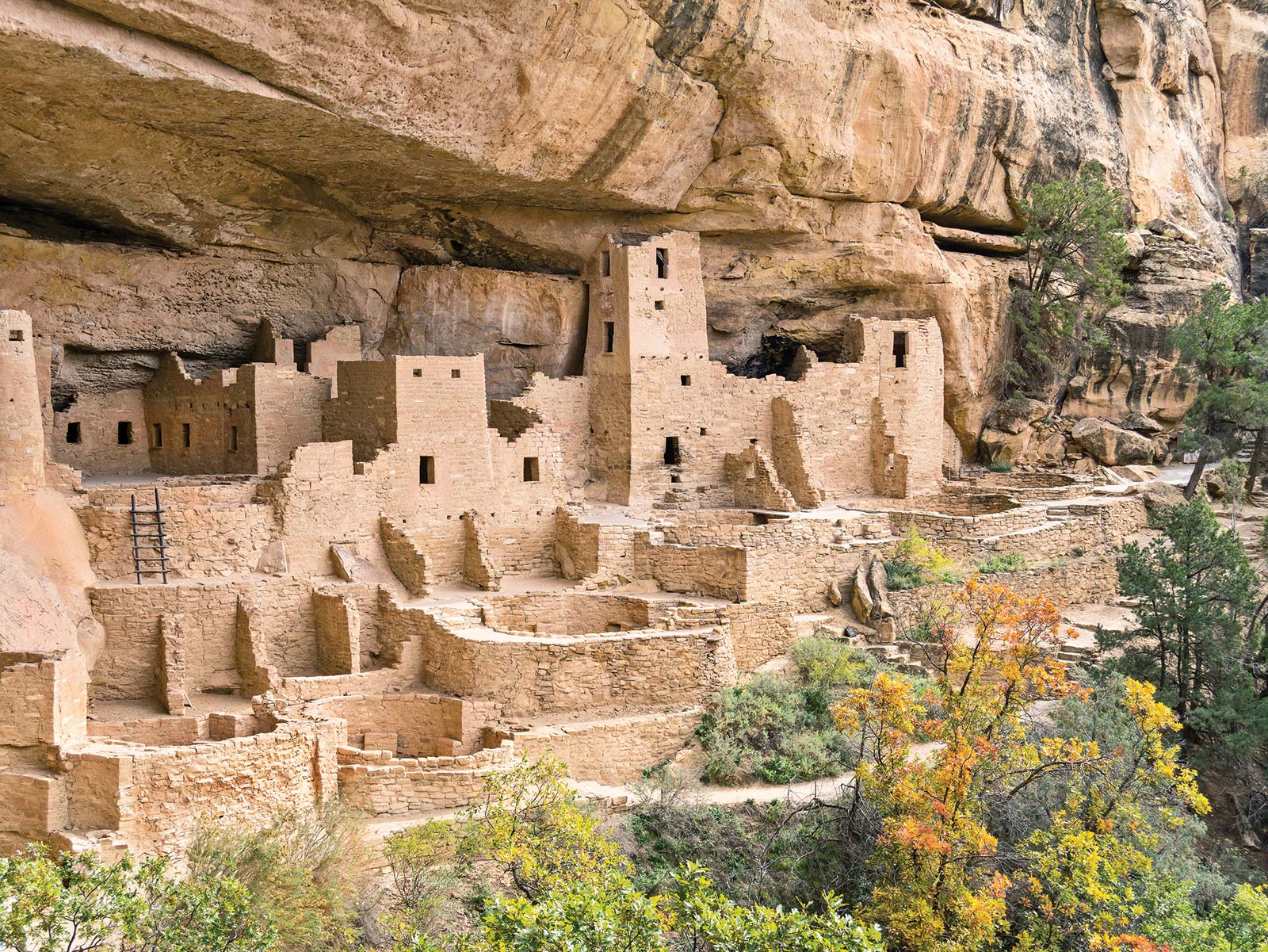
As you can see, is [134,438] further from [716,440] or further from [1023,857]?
[1023,857]

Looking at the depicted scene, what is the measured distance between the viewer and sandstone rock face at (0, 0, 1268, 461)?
15062mm

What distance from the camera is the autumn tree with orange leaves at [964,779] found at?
11.8m

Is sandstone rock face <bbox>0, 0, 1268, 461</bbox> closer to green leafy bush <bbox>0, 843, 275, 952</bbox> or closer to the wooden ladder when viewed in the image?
the wooden ladder

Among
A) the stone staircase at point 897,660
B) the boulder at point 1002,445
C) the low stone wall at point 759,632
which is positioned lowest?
the stone staircase at point 897,660

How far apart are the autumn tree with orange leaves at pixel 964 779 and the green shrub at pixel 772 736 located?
1084mm

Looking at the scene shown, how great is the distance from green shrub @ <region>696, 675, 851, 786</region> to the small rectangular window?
30.6ft

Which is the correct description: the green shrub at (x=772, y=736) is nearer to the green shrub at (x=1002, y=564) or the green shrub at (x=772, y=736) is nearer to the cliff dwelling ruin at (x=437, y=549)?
the cliff dwelling ruin at (x=437, y=549)

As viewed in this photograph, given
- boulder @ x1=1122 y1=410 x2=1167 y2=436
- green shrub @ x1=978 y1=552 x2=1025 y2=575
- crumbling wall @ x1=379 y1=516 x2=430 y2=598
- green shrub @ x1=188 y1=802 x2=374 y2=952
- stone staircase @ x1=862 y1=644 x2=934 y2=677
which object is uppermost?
boulder @ x1=1122 y1=410 x2=1167 y2=436

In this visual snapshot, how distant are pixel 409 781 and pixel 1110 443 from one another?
18.3 metres

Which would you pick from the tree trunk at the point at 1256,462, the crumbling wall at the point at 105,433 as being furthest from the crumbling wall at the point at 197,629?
the tree trunk at the point at 1256,462

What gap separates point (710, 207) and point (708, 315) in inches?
109

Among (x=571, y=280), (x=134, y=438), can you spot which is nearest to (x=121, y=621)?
(x=134, y=438)

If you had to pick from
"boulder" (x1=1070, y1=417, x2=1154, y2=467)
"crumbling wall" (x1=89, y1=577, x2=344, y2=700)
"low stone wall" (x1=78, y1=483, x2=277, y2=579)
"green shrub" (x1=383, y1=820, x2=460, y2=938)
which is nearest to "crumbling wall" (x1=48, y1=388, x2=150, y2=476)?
"low stone wall" (x1=78, y1=483, x2=277, y2=579)

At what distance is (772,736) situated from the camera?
15.5 metres
